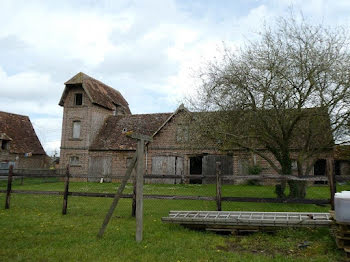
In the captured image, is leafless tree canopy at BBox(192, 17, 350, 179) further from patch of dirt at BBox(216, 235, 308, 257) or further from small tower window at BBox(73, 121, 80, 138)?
small tower window at BBox(73, 121, 80, 138)

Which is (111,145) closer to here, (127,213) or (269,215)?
(127,213)

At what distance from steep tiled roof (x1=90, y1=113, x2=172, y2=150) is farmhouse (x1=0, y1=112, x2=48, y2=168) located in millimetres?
7887

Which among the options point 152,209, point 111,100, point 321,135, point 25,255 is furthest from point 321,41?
point 111,100

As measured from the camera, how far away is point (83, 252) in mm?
5523

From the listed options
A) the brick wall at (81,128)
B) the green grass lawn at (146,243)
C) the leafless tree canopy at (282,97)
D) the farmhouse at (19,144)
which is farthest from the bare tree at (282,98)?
the farmhouse at (19,144)

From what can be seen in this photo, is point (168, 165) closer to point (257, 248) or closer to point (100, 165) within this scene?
point (100, 165)

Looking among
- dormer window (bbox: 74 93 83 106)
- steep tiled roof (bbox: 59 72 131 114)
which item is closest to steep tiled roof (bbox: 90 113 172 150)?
steep tiled roof (bbox: 59 72 131 114)

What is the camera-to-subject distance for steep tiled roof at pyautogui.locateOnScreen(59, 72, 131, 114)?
27859mm

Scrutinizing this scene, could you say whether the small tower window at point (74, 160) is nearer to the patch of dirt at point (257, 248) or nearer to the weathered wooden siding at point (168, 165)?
the weathered wooden siding at point (168, 165)

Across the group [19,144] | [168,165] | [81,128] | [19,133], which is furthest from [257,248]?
[19,133]

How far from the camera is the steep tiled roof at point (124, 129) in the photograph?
26.4 meters

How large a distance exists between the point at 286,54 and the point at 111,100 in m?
22.9

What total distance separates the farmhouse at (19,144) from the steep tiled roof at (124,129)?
7.89 metres

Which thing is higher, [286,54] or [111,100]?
[111,100]
